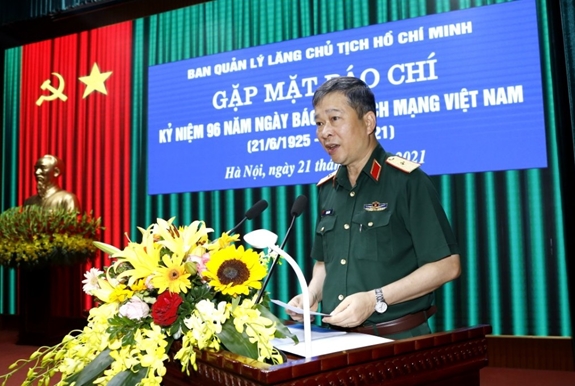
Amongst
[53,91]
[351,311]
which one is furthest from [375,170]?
[53,91]

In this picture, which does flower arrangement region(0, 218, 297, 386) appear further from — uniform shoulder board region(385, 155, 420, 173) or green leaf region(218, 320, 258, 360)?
uniform shoulder board region(385, 155, 420, 173)

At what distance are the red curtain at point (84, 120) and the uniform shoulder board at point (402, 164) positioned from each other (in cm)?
372

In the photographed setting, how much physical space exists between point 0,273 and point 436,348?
5.40 meters

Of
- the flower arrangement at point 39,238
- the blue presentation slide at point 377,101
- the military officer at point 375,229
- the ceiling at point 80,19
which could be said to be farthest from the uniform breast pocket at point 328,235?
the ceiling at point 80,19

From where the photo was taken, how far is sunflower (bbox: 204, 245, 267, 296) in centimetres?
88

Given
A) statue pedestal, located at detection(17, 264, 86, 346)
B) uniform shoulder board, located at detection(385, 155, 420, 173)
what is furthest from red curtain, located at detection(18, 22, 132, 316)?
uniform shoulder board, located at detection(385, 155, 420, 173)

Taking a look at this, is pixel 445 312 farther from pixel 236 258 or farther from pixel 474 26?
pixel 236 258

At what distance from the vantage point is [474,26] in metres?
3.47

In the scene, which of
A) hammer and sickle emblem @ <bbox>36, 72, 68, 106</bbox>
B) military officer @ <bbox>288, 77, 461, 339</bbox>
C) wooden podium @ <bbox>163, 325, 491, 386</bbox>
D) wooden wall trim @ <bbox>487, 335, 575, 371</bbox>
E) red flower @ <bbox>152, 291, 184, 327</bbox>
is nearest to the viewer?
wooden podium @ <bbox>163, 325, 491, 386</bbox>

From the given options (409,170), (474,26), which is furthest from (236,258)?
(474,26)

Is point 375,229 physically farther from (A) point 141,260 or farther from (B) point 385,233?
(A) point 141,260

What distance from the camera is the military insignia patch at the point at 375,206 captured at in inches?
58.9

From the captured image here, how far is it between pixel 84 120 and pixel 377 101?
2.89 meters

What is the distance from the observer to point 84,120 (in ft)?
16.8
